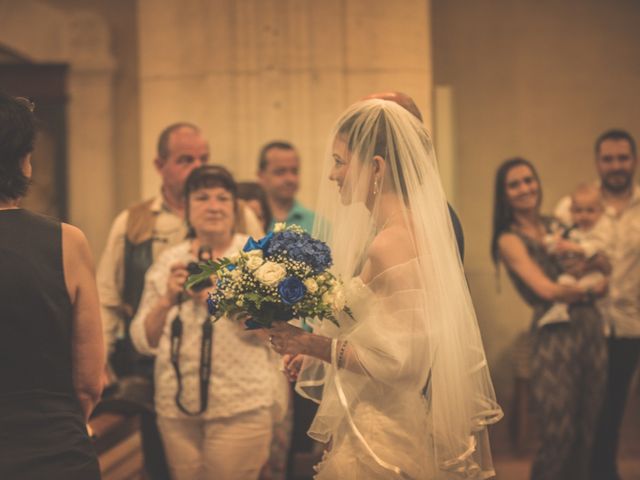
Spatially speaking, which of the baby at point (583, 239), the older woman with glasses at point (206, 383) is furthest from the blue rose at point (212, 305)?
the baby at point (583, 239)

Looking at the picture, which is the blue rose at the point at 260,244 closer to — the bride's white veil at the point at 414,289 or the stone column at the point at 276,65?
the bride's white veil at the point at 414,289

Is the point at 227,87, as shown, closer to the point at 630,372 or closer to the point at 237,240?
the point at 237,240

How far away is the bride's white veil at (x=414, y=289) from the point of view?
2732 mm

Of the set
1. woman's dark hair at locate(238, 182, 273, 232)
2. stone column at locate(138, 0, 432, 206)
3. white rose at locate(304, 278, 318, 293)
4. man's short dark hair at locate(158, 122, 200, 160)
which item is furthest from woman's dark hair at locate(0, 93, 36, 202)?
stone column at locate(138, 0, 432, 206)

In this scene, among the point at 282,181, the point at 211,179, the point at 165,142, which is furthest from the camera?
the point at 282,181

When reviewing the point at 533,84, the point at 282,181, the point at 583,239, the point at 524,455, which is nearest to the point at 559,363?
the point at 583,239

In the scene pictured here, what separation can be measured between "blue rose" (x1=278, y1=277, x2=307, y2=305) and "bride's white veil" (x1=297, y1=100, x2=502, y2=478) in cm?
25

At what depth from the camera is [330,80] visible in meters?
5.97

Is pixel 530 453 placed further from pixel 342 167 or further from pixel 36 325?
pixel 36 325

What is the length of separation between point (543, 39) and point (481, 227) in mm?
1630

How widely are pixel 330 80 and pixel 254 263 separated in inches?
136

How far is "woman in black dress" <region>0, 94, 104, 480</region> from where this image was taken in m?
2.27

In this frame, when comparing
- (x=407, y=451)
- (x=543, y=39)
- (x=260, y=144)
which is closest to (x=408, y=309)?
(x=407, y=451)

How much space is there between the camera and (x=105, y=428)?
4.18 m
